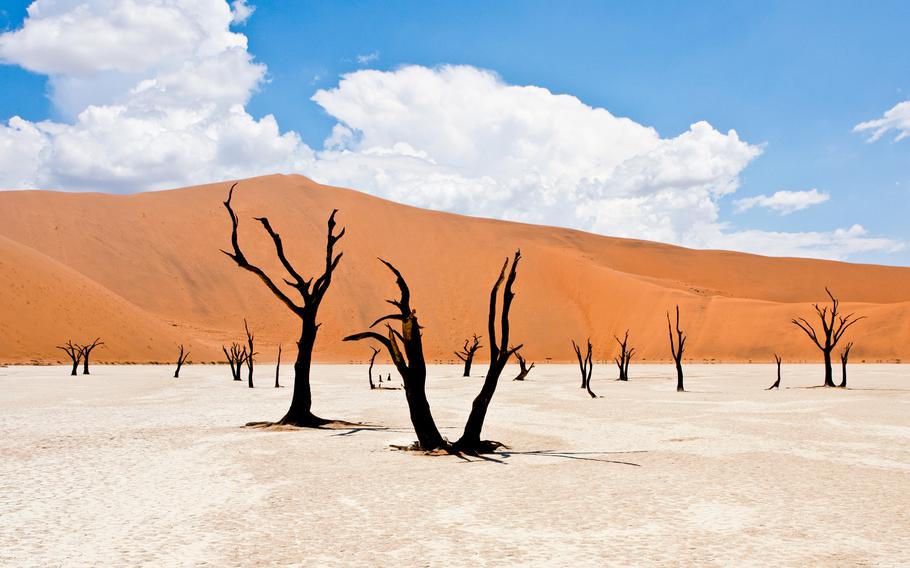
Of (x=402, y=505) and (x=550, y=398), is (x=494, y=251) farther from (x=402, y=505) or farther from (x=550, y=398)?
(x=402, y=505)

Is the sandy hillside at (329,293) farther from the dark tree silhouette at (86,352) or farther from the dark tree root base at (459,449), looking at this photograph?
the dark tree root base at (459,449)

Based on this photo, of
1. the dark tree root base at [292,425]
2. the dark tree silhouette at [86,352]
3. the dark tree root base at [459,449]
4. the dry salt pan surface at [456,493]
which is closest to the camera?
the dry salt pan surface at [456,493]

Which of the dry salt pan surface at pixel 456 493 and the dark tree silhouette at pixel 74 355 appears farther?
the dark tree silhouette at pixel 74 355

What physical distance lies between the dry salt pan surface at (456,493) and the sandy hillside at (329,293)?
47.8 m

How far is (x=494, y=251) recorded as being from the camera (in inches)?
4063

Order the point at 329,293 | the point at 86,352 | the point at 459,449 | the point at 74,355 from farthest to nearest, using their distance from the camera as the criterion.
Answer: the point at 329,293, the point at 74,355, the point at 86,352, the point at 459,449

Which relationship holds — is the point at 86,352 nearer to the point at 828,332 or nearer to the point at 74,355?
the point at 74,355

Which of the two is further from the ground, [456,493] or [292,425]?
[456,493]

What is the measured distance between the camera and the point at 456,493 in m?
9.02

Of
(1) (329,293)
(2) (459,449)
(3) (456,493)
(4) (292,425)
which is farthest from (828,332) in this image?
(1) (329,293)

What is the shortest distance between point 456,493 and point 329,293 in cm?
7641

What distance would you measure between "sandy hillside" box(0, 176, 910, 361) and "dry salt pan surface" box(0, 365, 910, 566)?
157 feet

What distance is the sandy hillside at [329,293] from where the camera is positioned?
62.1 metres

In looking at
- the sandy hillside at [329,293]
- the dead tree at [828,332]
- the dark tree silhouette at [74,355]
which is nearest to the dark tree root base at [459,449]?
the dead tree at [828,332]
